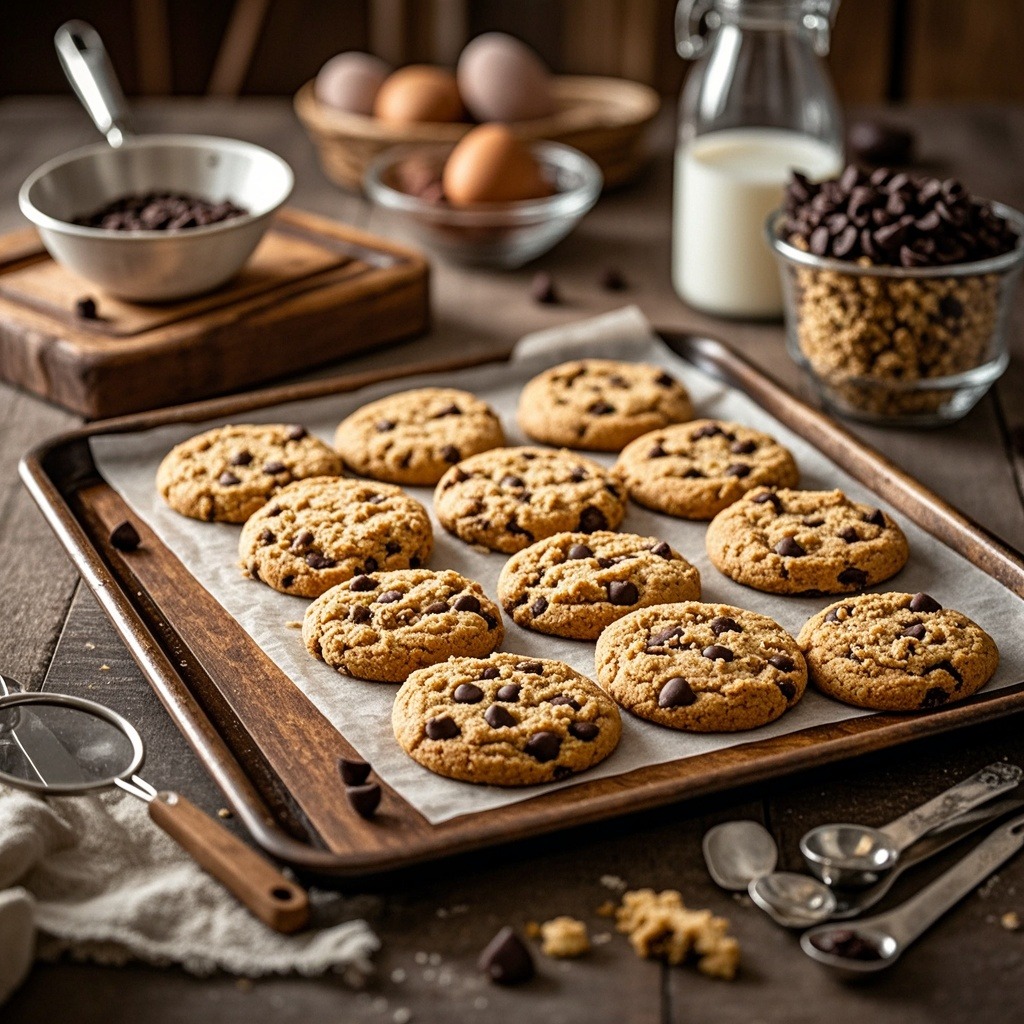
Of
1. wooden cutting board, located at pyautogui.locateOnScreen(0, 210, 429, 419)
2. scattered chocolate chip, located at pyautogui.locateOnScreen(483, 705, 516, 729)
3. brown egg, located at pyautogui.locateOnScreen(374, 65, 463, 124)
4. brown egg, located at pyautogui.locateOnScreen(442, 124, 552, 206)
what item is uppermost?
brown egg, located at pyautogui.locateOnScreen(374, 65, 463, 124)

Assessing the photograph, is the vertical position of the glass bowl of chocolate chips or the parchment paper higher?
the glass bowl of chocolate chips

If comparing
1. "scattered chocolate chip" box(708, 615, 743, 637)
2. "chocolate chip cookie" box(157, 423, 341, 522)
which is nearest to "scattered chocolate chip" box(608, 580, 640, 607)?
"scattered chocolate chip" box(708, 615, 743, 637)

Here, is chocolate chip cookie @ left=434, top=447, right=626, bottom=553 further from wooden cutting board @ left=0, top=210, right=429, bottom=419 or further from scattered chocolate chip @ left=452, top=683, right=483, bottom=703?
wooden cutting board @ left=0, top=210, right=429, bottom=419

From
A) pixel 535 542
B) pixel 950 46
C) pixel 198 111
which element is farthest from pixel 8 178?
pixel 950 46

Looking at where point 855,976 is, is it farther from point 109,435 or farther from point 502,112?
point 502,112

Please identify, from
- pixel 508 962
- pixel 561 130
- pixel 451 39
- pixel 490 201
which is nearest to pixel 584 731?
pixel 508 962

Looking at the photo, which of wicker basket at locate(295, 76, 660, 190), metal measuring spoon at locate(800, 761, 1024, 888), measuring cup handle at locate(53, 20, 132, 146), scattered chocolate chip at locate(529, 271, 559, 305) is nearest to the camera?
metal measuring spoon at locate(800, 761, 1024, 888)

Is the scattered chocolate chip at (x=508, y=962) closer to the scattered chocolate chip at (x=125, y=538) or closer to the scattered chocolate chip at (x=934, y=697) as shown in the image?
the scattered chocolate chip at (x=934, y=697)
